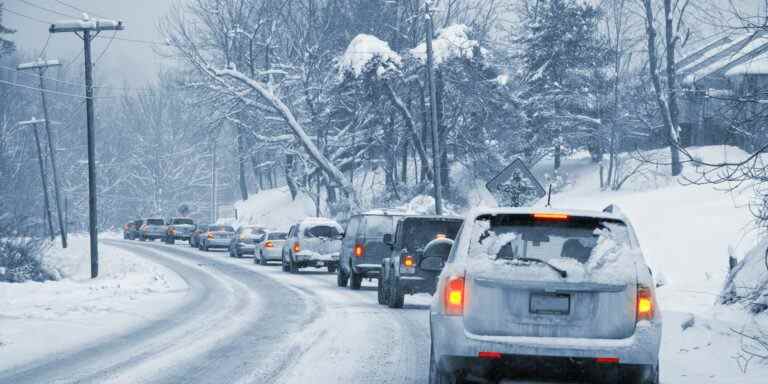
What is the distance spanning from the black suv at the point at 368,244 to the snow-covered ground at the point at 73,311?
419cm

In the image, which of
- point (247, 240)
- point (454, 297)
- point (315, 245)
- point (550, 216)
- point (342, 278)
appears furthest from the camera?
point (247, 240)

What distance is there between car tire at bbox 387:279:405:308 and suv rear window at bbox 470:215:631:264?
12.2m

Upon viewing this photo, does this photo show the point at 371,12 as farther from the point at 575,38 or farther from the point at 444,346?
the point at 444,346

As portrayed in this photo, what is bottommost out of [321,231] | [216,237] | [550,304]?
[216,237]

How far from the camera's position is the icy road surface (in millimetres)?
10820

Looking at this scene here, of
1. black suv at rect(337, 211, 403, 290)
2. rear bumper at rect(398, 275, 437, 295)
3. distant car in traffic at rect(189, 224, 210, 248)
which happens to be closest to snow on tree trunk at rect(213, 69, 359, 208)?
distant car in traffic at rect(189, 224, 210, 248)

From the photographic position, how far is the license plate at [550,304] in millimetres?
7789

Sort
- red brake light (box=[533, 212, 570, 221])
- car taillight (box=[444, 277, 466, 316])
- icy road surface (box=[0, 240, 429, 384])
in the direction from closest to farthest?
car taillight (box=[444, 277, 466, 316])
red brake light (box=[533, 212, 570, 221])
icy road surface (box=[0, 240, 429, 384])

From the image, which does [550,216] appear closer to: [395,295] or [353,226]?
[395,295]

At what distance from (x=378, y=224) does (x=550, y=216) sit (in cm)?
1811

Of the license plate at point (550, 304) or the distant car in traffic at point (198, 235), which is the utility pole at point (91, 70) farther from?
the license plate at point (550, 304)

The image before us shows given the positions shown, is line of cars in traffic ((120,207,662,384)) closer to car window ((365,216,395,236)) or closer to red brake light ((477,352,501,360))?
red brake light ((477,352,501,360))

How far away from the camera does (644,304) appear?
7.83 metres

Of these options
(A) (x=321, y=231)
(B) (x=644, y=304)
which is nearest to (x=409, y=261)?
(B) (x=644, y=304)
